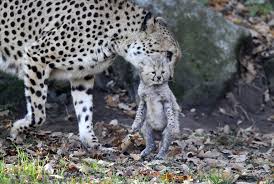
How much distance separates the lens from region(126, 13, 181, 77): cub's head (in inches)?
294

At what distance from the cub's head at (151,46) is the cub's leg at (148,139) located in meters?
0.66

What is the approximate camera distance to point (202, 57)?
9945mm

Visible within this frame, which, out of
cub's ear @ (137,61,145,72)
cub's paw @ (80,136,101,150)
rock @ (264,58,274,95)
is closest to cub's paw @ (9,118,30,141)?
cub's paw @ (80,136,101,150)

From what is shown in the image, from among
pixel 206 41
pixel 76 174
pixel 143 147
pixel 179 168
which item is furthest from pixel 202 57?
pixel 76 174

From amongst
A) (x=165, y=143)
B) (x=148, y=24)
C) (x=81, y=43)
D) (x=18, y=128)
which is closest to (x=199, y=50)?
(x=148, y=24)

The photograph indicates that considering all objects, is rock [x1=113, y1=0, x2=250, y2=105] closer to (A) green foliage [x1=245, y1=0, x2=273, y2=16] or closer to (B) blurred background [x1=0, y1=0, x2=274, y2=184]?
(B) blurred background [x1=0, y1=0, x2=274, y2=184]

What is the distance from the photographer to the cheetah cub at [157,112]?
710cm

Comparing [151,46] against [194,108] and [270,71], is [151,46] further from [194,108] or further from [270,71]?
[270,71]

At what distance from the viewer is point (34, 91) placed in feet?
25.1

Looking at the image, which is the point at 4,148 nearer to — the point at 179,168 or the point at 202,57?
the point at 179,168

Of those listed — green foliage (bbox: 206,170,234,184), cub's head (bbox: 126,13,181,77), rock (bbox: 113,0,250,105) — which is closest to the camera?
green foliage (bbox: 206,170,234,184)

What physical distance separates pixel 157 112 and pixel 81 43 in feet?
A: 3.47

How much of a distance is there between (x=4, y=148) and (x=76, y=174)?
1.25 m

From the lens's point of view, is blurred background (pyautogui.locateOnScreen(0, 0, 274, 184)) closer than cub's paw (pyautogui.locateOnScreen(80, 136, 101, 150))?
Yes
